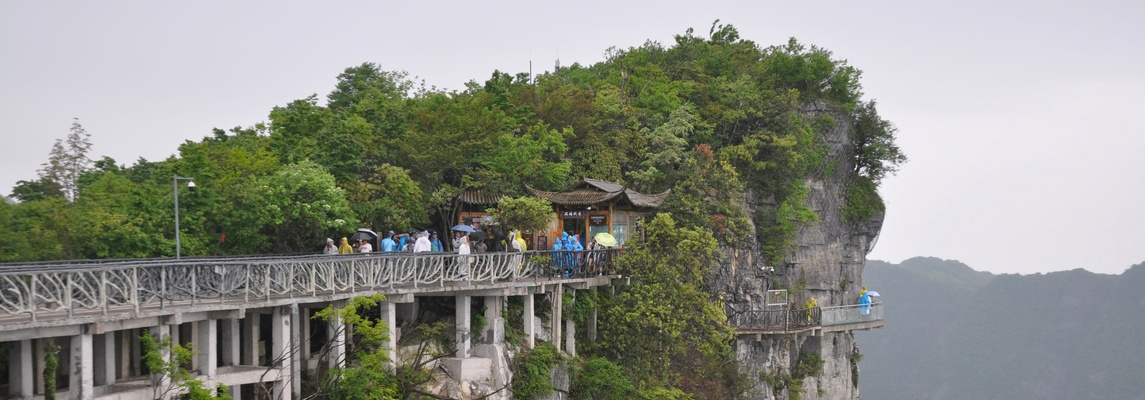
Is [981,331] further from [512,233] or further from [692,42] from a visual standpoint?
[512,233]

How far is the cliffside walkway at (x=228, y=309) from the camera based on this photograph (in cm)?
2156

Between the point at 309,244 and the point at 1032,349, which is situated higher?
the point at 309,244

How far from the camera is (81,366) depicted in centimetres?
2181

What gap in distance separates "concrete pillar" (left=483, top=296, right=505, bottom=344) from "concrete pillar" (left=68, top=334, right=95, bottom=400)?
13267 mm

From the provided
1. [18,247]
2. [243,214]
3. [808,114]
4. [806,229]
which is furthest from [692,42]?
[18,247]

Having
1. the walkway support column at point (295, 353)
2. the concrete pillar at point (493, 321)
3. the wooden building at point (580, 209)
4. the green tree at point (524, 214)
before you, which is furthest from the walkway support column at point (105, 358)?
the wooden building at point (580, 209)

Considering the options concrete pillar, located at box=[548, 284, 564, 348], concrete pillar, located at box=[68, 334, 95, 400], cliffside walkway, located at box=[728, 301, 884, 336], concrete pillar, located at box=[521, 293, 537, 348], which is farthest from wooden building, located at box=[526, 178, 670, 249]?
concrete pillar, located at box=[68, 334, 95, 400]

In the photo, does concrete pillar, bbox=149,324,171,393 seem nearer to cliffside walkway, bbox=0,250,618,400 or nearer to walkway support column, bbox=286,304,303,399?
cliffside walkway, bbox=0,250,618,400

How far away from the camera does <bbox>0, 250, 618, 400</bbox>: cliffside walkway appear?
70.7 feet

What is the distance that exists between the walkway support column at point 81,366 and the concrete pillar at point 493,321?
1327 centimetres

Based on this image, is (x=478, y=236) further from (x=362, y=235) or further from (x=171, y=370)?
(x=171, y=370)

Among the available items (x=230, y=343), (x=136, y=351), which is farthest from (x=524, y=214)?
(x=136, y=351)

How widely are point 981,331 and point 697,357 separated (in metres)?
128

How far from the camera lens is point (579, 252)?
37094mm
